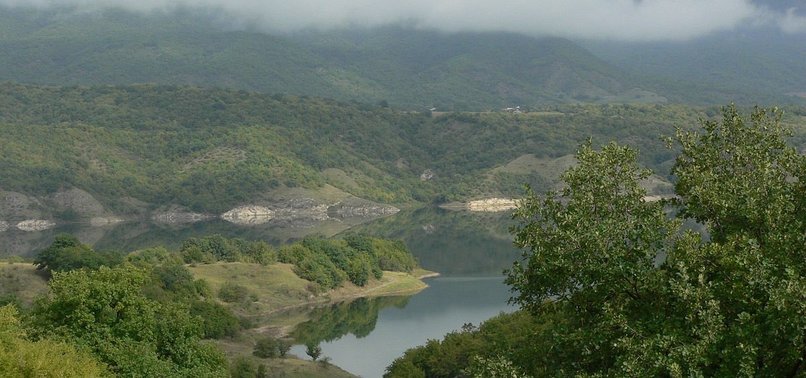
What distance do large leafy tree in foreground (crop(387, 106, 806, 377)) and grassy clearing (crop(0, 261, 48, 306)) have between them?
69.5m

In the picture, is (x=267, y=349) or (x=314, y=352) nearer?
(x=267, y=349)

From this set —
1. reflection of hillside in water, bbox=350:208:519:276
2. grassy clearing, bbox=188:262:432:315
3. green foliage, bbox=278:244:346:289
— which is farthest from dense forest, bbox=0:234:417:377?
reflection of hillside in water, bbox=350:208:519:276

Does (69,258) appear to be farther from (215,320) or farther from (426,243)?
(426,243)

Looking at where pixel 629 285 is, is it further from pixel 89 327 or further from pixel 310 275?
pixel 310 275

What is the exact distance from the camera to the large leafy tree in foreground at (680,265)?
16188 mm

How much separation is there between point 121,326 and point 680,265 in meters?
27.8

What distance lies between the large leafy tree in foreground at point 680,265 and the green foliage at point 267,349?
2068 inches

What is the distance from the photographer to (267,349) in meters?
72.8

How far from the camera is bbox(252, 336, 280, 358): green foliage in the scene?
236 ft

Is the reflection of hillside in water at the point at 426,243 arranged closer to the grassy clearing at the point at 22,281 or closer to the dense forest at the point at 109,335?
the grassy clearing at the point at 22,281

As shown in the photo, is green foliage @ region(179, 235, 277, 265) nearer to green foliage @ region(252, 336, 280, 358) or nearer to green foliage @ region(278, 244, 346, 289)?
green foliage @ region(278, 244, 346, 289)

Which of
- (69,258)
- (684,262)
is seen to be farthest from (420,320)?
(684,262)

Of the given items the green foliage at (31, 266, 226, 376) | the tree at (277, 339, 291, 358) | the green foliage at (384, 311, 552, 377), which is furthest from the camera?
the tree at (277, 339, 291, 358)

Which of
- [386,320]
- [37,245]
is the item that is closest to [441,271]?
[386,320]
